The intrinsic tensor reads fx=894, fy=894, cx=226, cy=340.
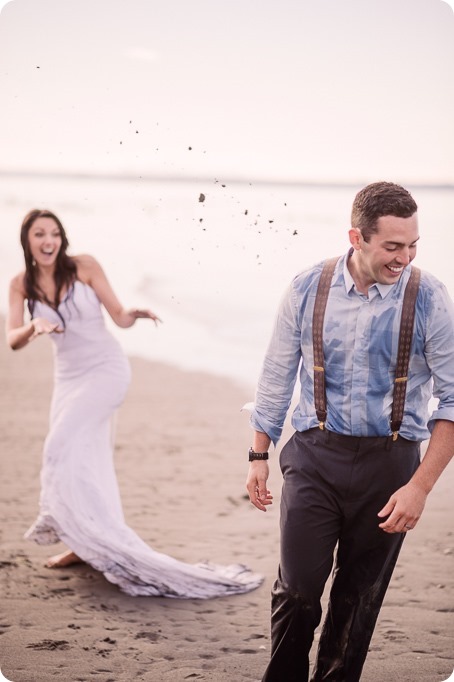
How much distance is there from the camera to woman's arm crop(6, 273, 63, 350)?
4.11 m

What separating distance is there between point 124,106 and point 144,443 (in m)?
3.12

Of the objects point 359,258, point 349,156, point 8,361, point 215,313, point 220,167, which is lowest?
point 8,361

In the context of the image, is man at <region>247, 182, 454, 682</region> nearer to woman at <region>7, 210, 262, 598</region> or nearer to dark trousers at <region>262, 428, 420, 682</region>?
dark trousers at <region>262, 428, 420, 682</region>

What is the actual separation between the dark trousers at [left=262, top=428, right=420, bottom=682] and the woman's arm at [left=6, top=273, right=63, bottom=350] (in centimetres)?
162

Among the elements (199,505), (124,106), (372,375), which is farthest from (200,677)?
(124,106)

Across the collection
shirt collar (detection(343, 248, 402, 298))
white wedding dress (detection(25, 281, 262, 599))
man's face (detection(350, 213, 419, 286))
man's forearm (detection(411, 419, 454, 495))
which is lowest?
white wedding dress (detection(25, 281, 262, 599))

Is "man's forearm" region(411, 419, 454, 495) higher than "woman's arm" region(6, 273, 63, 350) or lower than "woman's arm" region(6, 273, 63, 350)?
higher

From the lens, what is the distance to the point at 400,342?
106 inches

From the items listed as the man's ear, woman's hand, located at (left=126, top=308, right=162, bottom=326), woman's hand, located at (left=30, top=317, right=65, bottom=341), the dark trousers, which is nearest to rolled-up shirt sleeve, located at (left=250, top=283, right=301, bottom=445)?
the dark trousers

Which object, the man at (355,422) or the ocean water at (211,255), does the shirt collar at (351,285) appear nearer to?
the man at (355,422)

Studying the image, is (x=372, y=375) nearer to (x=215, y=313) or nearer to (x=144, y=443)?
(x=144, y=443)

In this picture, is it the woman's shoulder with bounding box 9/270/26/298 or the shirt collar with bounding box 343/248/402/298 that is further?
the woman's shoulder with bounding box 9/270/26/298

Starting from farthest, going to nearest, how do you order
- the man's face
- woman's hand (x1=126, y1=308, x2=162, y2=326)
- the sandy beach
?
woman's hand (x1=126, y1=308, x2=162, y2=326) < the sandy beach < the man's face

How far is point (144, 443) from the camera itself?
24.0 feet
